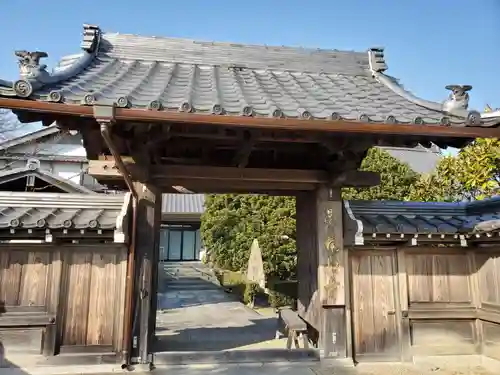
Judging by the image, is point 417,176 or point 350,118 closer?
point 350,118

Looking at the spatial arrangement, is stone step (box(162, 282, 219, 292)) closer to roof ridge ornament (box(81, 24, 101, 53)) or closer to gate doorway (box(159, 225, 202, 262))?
gate doorway (box(159, 225, 202, 262))

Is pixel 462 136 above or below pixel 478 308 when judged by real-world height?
above

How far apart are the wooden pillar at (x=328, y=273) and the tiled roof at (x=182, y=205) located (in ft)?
59.3

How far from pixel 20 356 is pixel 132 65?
4223 millimetres

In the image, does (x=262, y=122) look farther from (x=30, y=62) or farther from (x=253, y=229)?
(x=253, y=229)

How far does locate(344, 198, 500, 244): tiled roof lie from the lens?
5.42 m

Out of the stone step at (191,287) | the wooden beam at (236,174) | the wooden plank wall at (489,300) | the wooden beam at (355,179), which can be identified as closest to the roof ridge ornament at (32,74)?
the wooden beam at (236,174)

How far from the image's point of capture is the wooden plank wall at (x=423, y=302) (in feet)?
18.4

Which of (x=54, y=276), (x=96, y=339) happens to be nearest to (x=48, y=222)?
(x=54, y=276)

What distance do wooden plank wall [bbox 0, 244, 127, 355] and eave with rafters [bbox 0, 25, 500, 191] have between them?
1212 mm

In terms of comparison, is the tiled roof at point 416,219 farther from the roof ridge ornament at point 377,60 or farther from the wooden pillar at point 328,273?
the roof ridge ornament at point 377,60

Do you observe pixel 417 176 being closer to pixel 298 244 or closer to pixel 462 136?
pixel 298 244

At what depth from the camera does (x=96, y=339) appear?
5.10 metres

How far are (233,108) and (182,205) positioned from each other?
2192 cm
